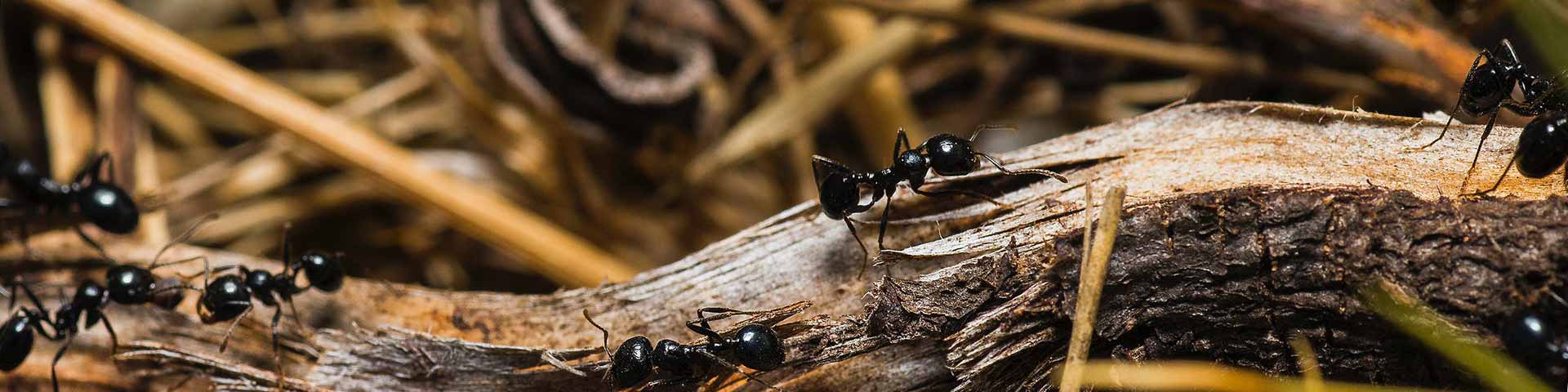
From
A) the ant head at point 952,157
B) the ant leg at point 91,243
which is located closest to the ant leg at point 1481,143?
the ant head at point 952,157

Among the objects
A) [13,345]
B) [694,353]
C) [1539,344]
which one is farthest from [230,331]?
[1539,344]

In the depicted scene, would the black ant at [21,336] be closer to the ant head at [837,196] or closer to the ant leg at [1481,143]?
the ant head at [837,196]

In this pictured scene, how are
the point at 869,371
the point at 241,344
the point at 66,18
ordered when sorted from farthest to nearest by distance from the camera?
the point at 66,18, the point at 241,344, the point at 869,371

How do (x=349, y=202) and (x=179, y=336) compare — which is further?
(x=349, y=202)

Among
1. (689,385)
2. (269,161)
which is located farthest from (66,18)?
(689,385)

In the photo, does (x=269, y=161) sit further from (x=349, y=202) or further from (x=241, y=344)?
(x=241, y=344)

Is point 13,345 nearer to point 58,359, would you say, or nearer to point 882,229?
point 58,359

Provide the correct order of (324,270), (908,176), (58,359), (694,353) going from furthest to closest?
(58,359) < (324,270) < (908,176) < (694,353)
